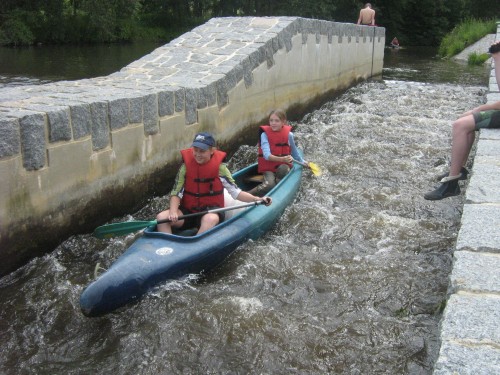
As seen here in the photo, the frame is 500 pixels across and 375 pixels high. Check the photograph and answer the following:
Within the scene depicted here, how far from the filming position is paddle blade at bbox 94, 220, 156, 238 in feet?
13.2

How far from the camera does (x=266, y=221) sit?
457cm

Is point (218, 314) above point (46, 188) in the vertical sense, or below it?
below

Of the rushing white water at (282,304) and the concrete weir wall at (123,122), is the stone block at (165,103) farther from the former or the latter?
the rushing white water at (282,304)

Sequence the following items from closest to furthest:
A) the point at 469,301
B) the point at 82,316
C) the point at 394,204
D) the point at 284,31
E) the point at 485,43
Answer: the point at 469,301 → the point at 82,316 → the point at 394,204 → the point at 284,31 → the point at 485,43

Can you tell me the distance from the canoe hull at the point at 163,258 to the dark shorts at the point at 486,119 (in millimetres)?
1854

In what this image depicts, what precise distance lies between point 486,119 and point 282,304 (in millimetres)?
2375

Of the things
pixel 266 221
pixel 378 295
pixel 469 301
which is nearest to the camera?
pixel 469 301

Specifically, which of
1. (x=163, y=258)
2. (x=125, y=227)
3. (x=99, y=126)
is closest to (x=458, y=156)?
(x=163, y=258)

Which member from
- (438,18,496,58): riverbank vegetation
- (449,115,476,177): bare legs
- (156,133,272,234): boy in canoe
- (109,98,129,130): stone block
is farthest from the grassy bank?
(156,133,272,234): boy in canoe

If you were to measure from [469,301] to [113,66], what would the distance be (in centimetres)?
1443

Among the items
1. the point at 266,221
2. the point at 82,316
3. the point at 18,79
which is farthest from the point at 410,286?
the point at 18,79

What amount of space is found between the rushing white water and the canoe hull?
0.35 feet

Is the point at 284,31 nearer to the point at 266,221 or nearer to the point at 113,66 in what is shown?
the point at 266,221

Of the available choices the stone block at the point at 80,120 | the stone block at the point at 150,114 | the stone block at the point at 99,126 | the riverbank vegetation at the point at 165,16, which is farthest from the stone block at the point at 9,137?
the riverbank vegetation at the point at 165,16
